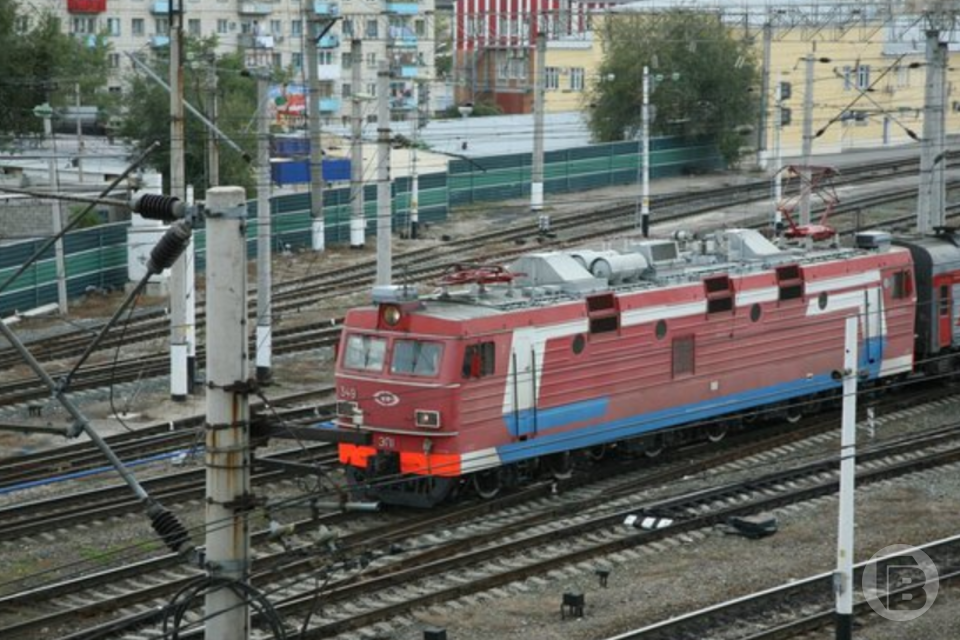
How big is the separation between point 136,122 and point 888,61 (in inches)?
1206

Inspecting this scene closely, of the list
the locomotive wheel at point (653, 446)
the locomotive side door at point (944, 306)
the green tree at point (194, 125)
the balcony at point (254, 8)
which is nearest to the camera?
the locomotive wheel at point (653, 446)

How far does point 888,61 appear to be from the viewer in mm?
65812

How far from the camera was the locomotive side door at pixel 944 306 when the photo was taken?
93.8 feet

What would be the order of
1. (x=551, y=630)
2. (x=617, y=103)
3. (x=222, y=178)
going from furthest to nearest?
(x=617, y=103), (x=222, y=178), (x=551, y=630)

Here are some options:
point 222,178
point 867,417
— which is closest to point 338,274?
point 222,178

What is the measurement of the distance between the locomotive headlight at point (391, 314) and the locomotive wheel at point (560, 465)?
304 centimetres

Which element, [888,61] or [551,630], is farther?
[888,61]

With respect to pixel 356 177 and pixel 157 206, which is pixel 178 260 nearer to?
pixel 157 206

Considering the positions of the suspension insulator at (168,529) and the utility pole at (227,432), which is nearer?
the utility pole at (227,432)

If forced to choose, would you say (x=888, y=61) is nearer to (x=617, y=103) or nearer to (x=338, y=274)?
(x=617, y=103)

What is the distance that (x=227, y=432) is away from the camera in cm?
1041

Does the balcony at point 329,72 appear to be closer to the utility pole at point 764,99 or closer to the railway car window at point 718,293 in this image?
the utility pole at point 764,99

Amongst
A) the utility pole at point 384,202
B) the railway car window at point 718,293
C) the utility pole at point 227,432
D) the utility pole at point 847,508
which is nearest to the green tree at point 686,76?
the utility pole at point 384,202

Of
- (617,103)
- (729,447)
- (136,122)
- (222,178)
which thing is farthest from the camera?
(617,103)
